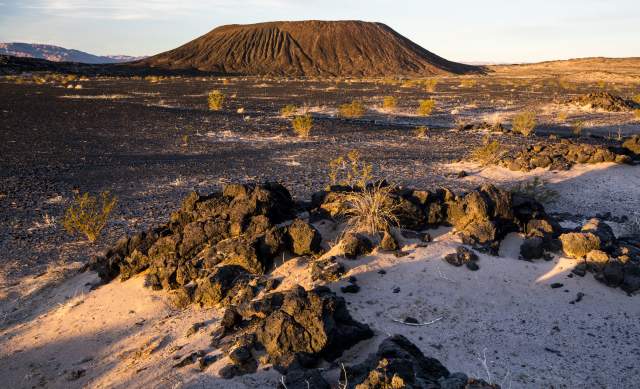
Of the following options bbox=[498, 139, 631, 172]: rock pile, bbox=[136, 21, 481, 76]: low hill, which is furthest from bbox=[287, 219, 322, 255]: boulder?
bbox=[136, 21, 481, 76]: low hill

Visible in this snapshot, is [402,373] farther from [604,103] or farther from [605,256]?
[604,103]

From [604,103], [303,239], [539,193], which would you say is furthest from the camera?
[604,103]

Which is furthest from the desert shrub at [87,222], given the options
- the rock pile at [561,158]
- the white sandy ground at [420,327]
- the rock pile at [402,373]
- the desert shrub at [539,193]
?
the rock pile at [561,158]

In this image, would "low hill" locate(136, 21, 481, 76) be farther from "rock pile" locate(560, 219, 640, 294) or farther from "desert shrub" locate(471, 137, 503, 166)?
"rock pile" locate(560, 219, 640, 294)

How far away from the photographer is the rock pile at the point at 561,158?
12078 mm

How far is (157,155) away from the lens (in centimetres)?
1498

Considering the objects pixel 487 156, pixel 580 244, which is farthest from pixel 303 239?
pixel 487 156

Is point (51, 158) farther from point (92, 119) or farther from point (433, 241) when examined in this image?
point (433, 241)

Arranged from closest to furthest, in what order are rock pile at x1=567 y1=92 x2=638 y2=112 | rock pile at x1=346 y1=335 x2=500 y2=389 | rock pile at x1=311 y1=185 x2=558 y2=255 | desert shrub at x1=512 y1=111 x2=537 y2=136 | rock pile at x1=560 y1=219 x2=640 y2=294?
1. rock pile at x1=346 y1=335 x2=500 y2=389
2. rock pile at x1=560 y1=219 x2=640 y2=294
3. rock pile at x1=311 y1=185 x2=558 y2=255
4. desert shrub at x1=512 y1=111 x2=537 y2=136
5. rock pile at x1=567 y1=92 x2=638 y2=112

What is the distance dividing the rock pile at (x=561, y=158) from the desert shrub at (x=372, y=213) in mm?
7409

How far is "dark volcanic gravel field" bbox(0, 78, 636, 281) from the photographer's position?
907 centimetres

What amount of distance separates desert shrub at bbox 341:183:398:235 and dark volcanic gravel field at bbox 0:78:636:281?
4.11 m

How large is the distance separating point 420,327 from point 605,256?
2592mm

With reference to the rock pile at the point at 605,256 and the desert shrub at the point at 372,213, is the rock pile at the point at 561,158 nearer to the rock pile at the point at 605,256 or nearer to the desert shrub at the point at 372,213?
the rock pile at the point at 605,256
